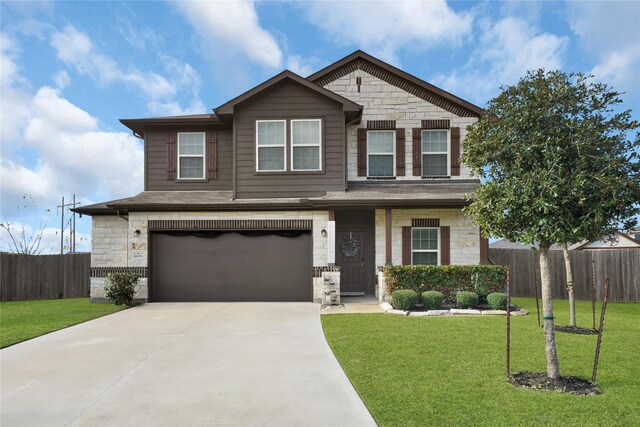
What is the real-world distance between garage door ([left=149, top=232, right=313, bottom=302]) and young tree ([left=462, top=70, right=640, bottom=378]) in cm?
814

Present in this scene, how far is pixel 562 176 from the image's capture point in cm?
590


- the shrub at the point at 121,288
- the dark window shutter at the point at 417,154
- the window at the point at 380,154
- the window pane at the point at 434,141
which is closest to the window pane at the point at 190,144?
the shrub at the point at 121,288

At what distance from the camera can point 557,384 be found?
5.64 m

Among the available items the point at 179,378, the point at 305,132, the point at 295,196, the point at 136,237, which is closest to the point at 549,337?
the point at 179,378

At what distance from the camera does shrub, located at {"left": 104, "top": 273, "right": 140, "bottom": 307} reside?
1294 cm

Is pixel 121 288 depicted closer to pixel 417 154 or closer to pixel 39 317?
pixel 39 317

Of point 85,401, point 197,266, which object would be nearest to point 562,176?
point 85,401

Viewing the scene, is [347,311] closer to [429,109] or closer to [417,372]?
[417,372]

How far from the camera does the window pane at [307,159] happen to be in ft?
46.7

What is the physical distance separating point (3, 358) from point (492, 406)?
7497 millimetres

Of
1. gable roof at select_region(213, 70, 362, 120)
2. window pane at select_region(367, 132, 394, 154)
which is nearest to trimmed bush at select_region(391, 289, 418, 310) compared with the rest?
window pane at select_region(367, 132, 394, 154)

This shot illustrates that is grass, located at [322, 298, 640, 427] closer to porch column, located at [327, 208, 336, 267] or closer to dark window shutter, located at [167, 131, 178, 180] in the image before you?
porch column, located at [327, 208, 336, 267]

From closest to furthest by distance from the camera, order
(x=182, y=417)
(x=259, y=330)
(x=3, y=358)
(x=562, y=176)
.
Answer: (x=182, y=417), (x=562, y=176), (x=3, y=358), (x=259, y=330)

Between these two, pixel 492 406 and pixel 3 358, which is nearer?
pixel 492 406
